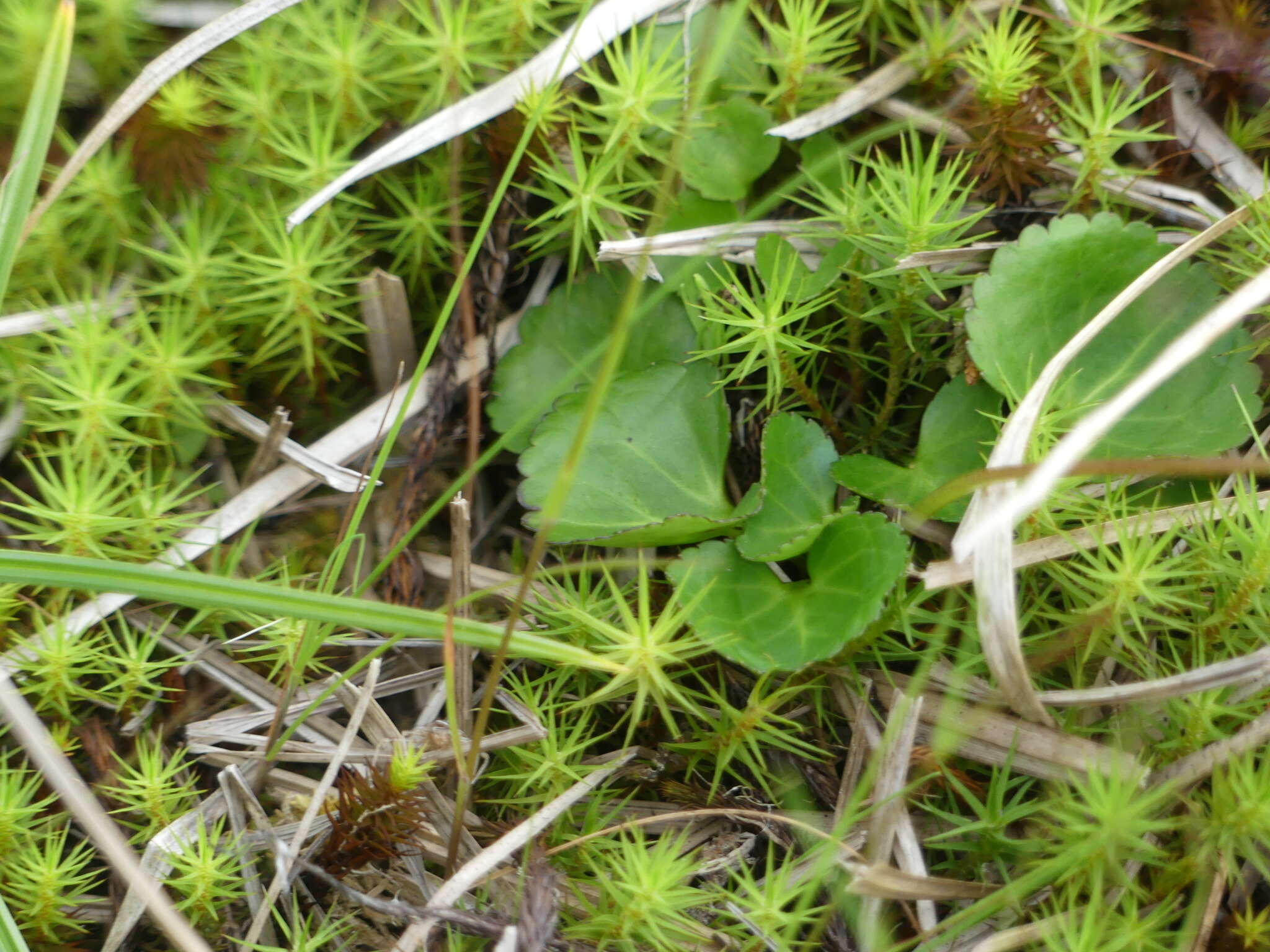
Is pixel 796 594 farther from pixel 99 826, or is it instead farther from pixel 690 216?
pixel 99 826

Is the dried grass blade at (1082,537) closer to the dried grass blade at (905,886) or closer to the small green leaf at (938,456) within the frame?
the small green leaf at (938,456)

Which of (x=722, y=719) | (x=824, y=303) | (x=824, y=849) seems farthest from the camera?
(x=824, y=303)

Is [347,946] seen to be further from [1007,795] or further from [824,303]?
[824,303]

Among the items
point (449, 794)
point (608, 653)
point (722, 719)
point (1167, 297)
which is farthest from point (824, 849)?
point (1167, 297)

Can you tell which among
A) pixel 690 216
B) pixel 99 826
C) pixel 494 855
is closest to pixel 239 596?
pixel 99 826

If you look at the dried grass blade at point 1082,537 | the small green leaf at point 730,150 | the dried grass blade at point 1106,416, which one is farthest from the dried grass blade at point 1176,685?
the small green leaf at point 730,150
